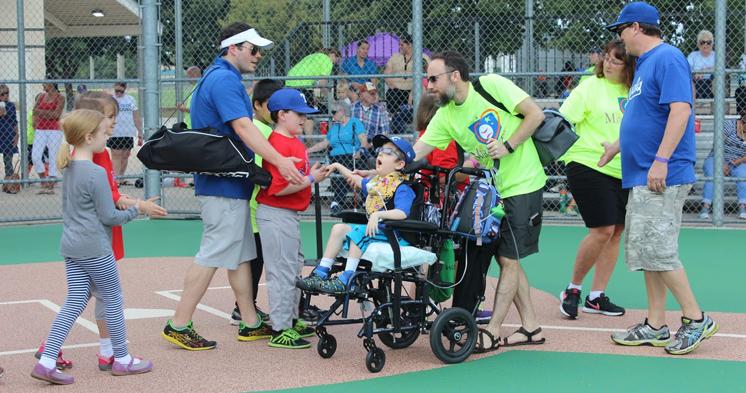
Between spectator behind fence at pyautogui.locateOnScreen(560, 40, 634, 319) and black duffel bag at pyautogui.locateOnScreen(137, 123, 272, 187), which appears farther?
spectator behind fence at pyautogui.locateOnScreen(560, 40, 634, 319)

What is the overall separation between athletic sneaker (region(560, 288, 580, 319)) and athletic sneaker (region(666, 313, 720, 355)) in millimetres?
1210

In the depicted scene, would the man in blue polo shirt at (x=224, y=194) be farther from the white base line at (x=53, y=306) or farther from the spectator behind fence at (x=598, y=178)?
the spectator behind fence at (x=598, y=178)

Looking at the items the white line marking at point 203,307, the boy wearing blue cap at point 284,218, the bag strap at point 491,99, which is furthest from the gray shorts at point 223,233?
the bag strap at point 491,99

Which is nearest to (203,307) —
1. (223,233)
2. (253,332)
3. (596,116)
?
(253,332)

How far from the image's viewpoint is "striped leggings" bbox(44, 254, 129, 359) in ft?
19.4

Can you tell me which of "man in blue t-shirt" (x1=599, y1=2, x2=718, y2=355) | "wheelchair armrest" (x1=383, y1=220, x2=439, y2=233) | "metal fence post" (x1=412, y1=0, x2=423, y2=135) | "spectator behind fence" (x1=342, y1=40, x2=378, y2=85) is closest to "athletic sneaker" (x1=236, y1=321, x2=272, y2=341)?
"wheelchair armrest" (x1=383, y1=220, x2=439, y2=233)

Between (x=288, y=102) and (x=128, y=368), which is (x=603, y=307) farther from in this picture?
(x=128, y=368)

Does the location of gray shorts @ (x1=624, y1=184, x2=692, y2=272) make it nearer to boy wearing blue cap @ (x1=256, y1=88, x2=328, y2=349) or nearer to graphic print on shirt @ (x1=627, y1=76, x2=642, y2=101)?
graphic print on shirt @ (x1=627, y1=76, x2=642, y2=101)

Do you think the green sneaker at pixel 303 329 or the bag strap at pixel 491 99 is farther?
the green sneaker at pixel 303 329

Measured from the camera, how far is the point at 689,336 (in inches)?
257

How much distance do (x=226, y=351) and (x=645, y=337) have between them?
272 centimetres

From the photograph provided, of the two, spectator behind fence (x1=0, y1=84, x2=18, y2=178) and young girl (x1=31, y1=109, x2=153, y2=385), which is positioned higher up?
spectator behind fence (x1=0, y1=84, x2=18, y2=178)

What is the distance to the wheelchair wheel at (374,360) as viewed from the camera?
6.10 meters

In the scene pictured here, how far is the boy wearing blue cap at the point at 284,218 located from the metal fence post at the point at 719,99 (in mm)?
7230
